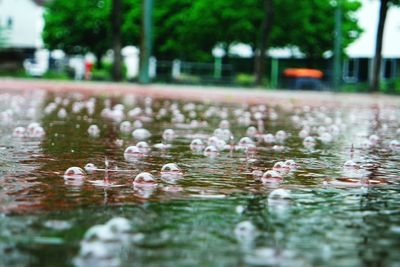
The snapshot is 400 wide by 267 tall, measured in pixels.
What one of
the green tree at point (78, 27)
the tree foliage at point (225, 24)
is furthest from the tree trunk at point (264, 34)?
the green tree at point (78, 27)

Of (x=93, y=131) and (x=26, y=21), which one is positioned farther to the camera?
(x=26, y=21)

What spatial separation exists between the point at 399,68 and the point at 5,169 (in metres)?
47.1

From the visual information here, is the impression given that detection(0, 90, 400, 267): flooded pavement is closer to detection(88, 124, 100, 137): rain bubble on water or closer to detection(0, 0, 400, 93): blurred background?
detection(88, 124, 100, 137): rain bubble on water

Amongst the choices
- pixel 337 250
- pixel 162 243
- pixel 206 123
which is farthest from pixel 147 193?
pixel 206 123

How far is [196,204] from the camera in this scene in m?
3.04

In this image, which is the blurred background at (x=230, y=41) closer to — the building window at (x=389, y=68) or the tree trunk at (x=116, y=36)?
the building window at (x=389, y=68)

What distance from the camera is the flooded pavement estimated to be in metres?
2.21

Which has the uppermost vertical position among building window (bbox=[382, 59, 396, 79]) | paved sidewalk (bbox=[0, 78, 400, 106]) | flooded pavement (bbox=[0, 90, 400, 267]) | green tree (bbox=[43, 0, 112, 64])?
green tree (bbox=[43, 0, 112, 64])

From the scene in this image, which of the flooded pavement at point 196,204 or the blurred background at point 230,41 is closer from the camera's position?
the flooded pavement at point 196,204

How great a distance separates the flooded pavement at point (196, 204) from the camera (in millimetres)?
2213

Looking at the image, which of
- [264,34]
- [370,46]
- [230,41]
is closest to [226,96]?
[264,34]

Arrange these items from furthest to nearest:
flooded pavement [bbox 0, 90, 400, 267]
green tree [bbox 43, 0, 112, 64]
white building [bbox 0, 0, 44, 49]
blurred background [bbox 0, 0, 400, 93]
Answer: white building [bbox 0, 0, 44, 49] → green tree [bbox 43, 0, 112, 64] → blurred background [bbox 0, 0, 400, 93] → flooded pavement [bbox 0, 90, 400, 267]

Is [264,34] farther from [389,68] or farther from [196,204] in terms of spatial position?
[196,204]

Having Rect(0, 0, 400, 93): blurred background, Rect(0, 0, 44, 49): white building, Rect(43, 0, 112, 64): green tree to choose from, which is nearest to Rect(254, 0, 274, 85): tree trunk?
Rect(0, 0, 400, 93): blurred background
